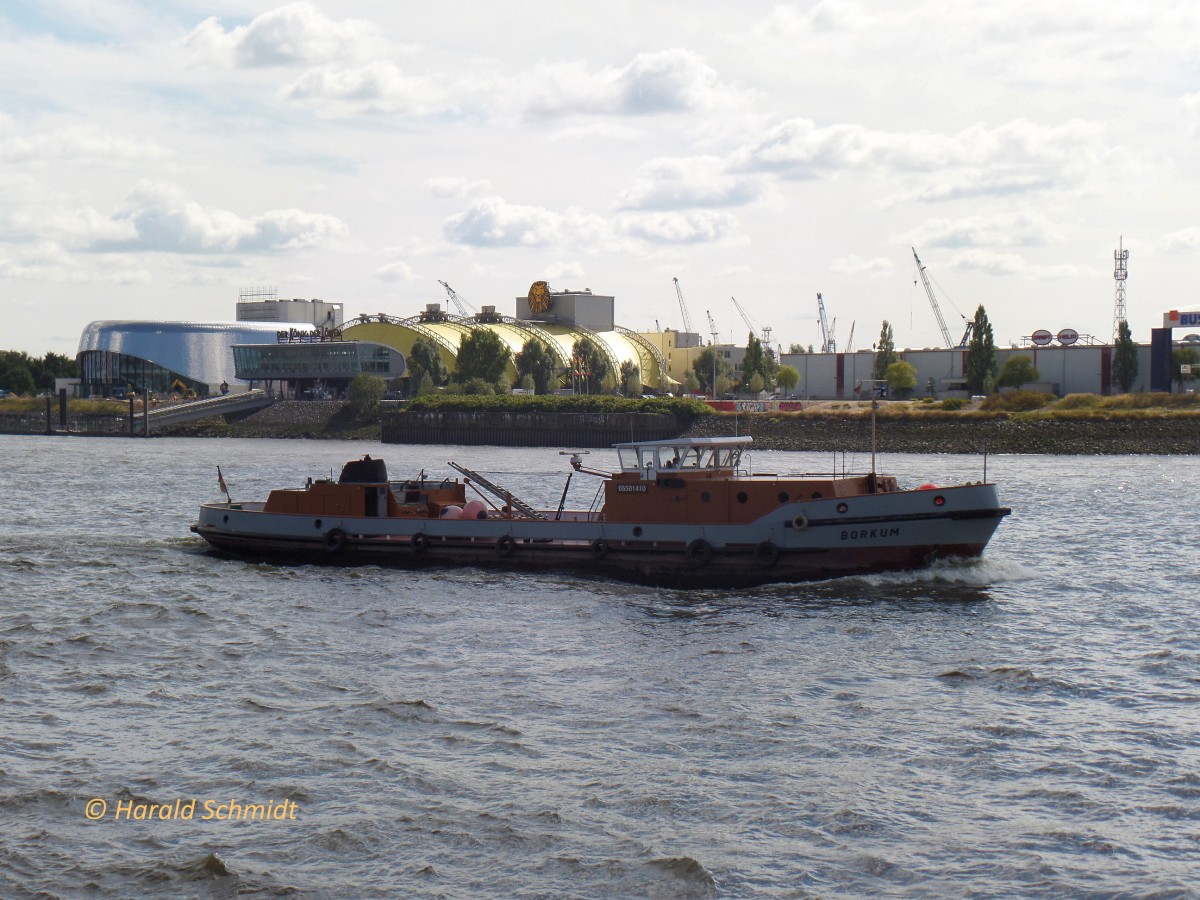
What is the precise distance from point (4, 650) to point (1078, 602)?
26.9m

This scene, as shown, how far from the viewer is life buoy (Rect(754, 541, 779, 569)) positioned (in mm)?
35531

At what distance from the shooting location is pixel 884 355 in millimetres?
154875

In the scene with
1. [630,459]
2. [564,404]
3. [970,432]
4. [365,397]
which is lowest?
[970,432]

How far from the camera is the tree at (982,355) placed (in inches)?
5704

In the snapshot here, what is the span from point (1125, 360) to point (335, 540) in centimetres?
11381

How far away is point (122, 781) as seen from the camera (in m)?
19.3

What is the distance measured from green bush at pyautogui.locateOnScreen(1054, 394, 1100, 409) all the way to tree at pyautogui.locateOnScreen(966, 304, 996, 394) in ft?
59.3

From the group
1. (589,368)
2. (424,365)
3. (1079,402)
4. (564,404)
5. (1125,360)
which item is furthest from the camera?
(589,368)

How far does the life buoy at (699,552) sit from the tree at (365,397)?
118 metres

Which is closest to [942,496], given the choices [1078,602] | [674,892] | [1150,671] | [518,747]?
[1078,602]

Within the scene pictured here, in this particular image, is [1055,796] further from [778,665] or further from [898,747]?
[778,665]

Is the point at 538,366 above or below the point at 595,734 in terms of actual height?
above

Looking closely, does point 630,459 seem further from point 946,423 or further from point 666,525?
point 946,423

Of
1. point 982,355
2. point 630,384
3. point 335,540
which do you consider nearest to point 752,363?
point 630,384
